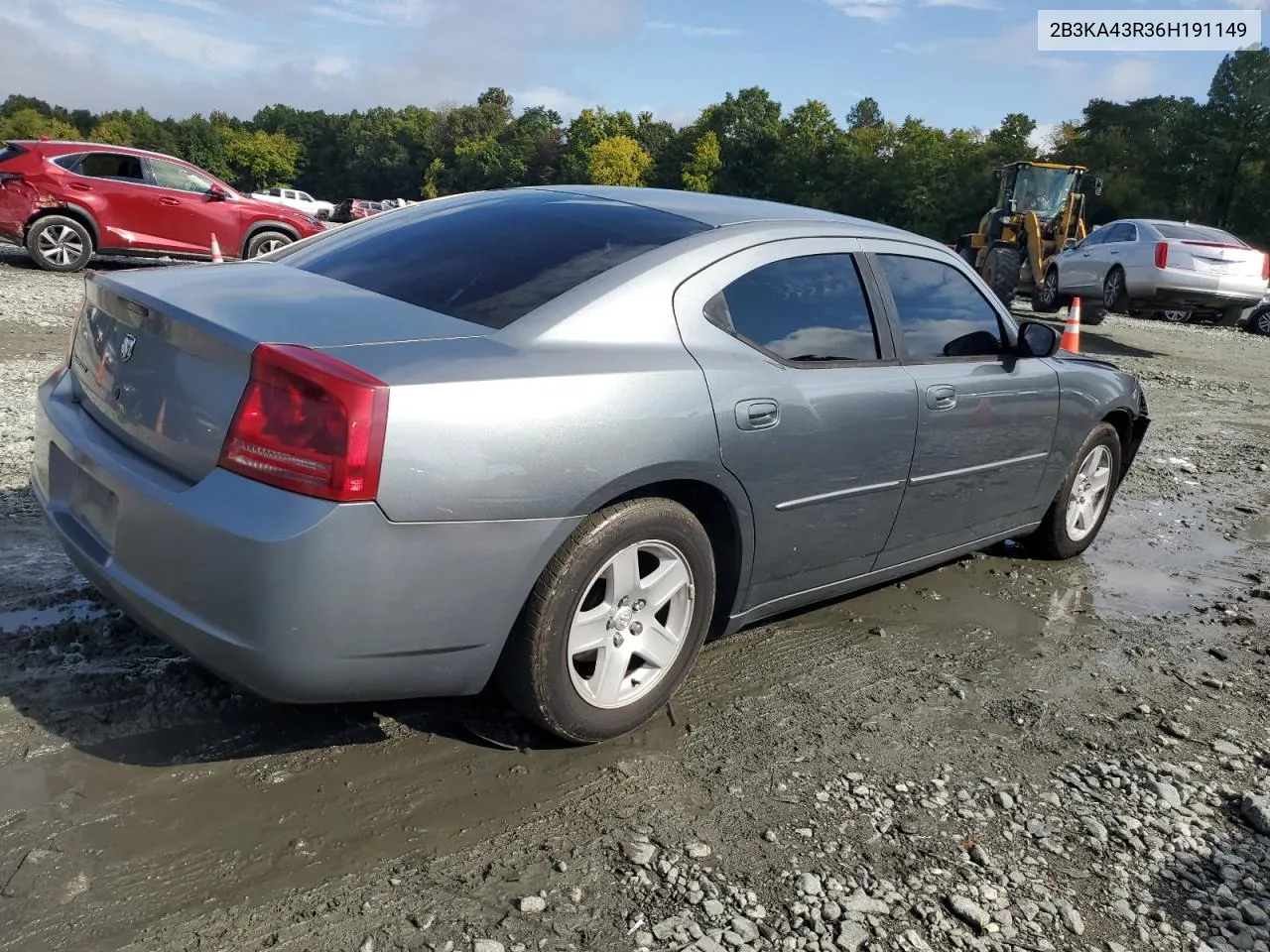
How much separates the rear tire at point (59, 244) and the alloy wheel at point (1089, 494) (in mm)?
12924

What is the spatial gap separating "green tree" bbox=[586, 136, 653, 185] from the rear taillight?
96.0 metres

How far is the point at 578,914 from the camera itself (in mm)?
2344

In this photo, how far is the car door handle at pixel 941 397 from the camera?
3871mm

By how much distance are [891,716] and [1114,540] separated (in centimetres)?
303

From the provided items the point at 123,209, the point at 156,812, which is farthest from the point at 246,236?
the point at 156,812

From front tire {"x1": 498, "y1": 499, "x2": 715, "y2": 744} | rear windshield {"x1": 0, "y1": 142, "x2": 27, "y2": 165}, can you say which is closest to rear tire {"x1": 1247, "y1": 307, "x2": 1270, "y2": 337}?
front tire {"x1": 498, "y1": 499, "x2": 715, "y2": 744}

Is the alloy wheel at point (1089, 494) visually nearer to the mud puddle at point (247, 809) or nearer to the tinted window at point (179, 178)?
the mud puddle at point (247, 809)

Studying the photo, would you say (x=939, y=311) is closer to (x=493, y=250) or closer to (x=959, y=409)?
(x=959, y=409)

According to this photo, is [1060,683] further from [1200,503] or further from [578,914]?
[1200,503]

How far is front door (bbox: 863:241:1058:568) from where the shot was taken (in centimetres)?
392

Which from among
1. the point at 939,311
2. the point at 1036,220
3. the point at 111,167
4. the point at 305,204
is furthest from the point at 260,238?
the point at 305,204

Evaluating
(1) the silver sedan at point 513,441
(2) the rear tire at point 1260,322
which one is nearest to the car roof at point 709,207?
(1) the silver sedan at point 513,441

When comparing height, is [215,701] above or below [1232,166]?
below

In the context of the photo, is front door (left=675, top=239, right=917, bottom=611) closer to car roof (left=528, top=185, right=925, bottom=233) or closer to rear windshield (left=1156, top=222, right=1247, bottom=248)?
car roof (left=528, top=185, right=925, bottom=233)
